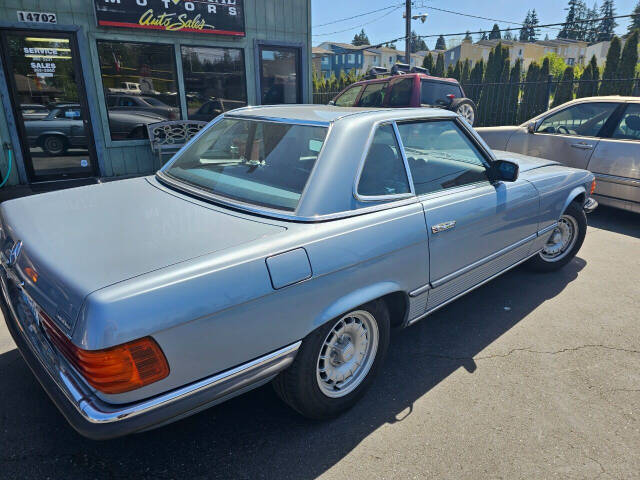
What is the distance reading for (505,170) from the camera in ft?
10.6

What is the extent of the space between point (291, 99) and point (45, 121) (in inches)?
176

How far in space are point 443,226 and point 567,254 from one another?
2.55 metres

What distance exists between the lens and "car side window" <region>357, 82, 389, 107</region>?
29.9ft

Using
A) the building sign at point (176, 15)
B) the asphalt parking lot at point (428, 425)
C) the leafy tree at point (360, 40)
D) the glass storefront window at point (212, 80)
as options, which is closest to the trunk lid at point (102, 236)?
the asphalt parking lot at point (428, 425)

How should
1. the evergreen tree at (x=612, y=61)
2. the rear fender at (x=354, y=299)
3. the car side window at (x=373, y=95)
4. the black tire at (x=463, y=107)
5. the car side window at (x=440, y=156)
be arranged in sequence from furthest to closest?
1. the evergreen tree at (x=612, y=61)
2. the car side window at (x=373, y=95)
3. the black tire at (x=463, y=107)
4. the car side window at (x=440, y=156)
5. the rear fender at (x=354, y=299)

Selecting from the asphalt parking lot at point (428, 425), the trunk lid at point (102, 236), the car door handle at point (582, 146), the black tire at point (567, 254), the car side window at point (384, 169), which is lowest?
the asphalt parking lot at point (428, 425)

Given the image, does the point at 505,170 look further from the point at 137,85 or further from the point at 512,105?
the point at 512,105

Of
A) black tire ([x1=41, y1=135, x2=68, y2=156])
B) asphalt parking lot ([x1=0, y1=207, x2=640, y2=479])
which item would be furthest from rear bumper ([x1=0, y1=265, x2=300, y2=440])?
black tire ([x1=41, y1=135, x2=68, y2=156])

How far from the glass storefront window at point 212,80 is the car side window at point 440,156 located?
19.6 feet

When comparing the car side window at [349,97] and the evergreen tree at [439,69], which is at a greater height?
the evergreen tree at [439,69]

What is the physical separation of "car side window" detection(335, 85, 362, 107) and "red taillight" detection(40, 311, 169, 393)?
8.78m

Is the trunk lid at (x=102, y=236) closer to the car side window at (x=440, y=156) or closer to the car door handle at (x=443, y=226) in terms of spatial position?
the car door handle at (x=443, y=226)

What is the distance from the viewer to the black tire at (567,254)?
4.38 m

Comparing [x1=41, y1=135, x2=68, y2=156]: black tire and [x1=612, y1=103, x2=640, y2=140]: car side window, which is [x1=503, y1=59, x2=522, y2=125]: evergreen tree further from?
[x1=41, y1=135, x2=68, y2=156]: black tire
